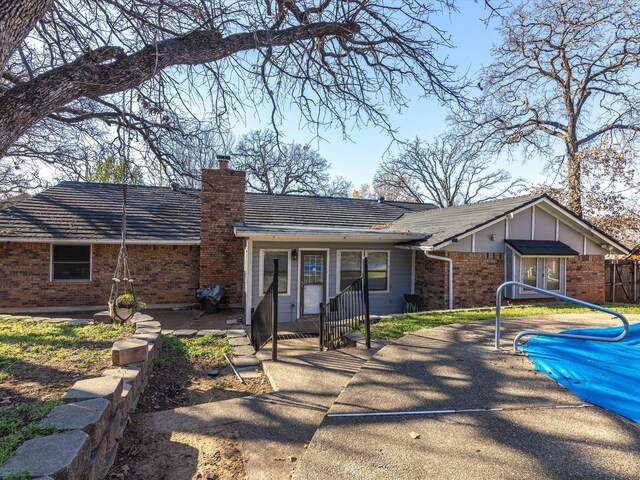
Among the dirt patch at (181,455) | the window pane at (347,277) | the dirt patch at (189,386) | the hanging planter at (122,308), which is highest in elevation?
the window pane at (347,277)

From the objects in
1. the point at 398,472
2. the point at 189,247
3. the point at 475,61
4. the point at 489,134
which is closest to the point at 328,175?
the point at 489,134

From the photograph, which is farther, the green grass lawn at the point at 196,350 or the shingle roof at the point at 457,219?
the shingle roof at the point at 457,219

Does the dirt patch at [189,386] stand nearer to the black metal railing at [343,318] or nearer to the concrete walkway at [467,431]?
the concrete walkway at [467,431]

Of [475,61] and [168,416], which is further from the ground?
[475,61]

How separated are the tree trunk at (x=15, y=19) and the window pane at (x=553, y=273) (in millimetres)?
13673

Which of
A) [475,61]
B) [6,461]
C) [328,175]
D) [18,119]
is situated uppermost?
[328,175]

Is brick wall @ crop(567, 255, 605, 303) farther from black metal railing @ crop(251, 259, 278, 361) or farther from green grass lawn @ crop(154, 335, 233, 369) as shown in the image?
green grass lawn @ crop(154, 335, 233, 369)

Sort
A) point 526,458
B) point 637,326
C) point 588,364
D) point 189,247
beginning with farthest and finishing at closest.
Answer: point 189,247 → point 637,326 → point 588,364 → point 526,458

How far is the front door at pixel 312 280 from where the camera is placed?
35.3 ft

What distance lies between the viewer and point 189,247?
12156 millimetres

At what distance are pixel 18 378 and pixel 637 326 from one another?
9.57 metres

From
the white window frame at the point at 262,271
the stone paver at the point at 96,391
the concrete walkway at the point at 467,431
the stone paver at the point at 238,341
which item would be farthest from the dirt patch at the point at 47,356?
the white window frame at the point at 262,271

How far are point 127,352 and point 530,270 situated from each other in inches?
469

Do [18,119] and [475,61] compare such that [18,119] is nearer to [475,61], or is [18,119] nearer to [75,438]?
[75,438]
